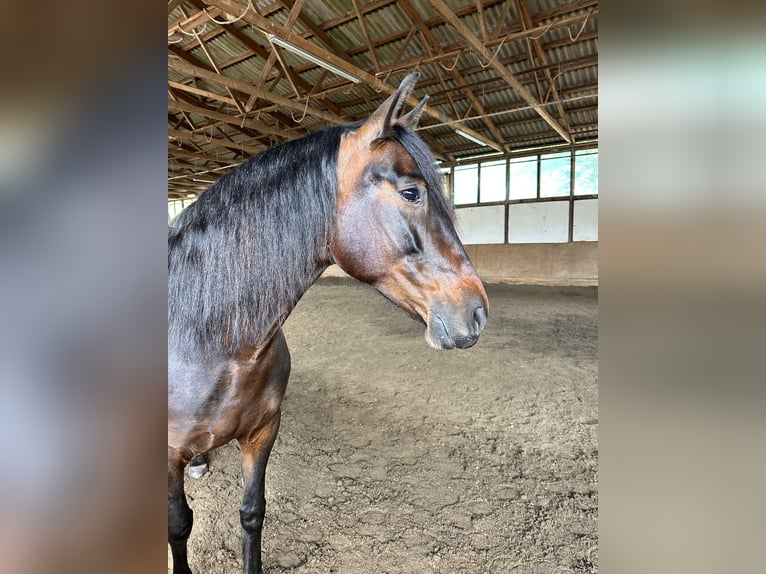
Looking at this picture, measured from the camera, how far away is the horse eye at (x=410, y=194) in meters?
0.96

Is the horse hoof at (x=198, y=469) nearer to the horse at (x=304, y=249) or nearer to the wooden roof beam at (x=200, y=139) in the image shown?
the horse at (x=304, y=249)

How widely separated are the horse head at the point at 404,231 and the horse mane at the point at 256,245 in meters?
0.07

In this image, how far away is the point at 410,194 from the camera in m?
0.96

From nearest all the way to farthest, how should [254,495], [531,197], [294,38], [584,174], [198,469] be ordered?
[254,495] < [198,469] < [294,38] < [584,174] < [531,197]

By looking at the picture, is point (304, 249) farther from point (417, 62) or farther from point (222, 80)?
point (417, 62)

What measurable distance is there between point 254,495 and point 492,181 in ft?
35.6

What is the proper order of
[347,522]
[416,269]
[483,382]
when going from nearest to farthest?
[416,269]
[347,522]
[483,382]

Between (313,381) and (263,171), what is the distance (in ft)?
8.90

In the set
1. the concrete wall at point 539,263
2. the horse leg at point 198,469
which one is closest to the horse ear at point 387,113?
the horse leg at point 198,469

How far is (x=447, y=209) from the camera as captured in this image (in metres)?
1.04

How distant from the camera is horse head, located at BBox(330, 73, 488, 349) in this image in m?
0.95

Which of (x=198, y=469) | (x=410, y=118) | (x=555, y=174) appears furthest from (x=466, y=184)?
(x=410, y=118)
